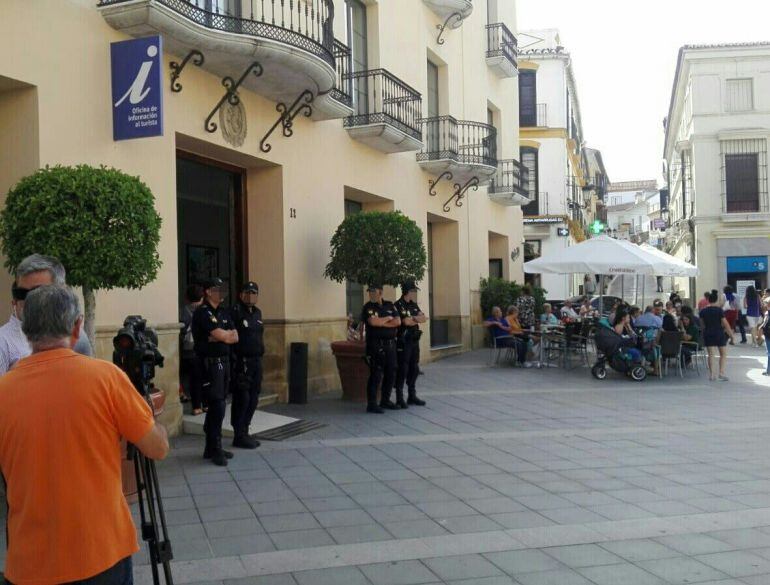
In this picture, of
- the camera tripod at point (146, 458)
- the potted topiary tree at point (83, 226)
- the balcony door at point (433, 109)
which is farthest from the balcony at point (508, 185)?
the camera tripod at point (146, 458)

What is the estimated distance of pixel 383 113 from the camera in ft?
43.1

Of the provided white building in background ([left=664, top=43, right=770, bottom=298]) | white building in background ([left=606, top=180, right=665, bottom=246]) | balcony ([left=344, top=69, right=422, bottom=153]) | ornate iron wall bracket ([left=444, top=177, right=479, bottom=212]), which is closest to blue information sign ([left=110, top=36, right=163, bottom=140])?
balcony ([left=344, top=69, right=422, bottom=153])

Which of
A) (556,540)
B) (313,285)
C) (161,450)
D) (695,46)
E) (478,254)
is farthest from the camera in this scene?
(695,46)

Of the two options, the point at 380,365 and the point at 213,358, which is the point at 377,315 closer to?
the point at 380,365

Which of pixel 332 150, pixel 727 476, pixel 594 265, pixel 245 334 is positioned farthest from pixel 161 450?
pixel 594 265

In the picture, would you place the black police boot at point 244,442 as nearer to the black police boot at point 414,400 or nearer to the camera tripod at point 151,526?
the black police boot at point 414,400

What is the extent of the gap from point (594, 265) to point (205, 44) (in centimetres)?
930

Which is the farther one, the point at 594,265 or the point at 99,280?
the point at 594,265

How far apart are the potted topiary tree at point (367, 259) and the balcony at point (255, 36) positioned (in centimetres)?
194

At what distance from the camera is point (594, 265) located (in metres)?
15.1

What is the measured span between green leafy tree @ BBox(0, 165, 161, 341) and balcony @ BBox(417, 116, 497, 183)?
10.5 m

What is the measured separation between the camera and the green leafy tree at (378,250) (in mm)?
11047

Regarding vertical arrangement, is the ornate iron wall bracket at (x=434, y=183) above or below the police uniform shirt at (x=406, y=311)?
above

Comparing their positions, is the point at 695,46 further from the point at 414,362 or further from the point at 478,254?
the point at 414,362
